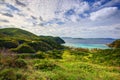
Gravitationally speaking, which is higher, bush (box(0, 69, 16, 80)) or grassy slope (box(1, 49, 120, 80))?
bush (box(0, 69, 16, 80))

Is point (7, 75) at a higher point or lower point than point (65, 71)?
higher

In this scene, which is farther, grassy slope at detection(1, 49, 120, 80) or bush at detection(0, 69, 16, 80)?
grassy slope at detection(1, 49, 120, 80)

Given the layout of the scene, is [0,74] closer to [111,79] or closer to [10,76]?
[10,76]

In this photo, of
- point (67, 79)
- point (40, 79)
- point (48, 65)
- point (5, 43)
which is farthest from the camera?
point (5, 43)

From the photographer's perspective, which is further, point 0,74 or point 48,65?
point 48,65

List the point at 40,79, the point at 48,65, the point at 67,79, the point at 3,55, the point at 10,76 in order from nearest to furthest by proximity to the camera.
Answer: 1. the point at 10,76
2. the point at 40,79
3. the point at 67,79
4. the point at 3,55
5. the point at 48,65

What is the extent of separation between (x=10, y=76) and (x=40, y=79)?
2644mm

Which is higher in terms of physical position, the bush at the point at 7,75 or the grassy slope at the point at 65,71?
the bush at the point at 7,75

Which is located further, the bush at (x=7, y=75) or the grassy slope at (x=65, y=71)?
the grassy slope at (x=65, y=71)

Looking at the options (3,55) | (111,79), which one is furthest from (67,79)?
(3,55)

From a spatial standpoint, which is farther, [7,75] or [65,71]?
[65,71]

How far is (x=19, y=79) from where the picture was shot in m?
13.2

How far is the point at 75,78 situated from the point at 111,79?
16.4ft

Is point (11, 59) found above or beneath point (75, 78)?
above
